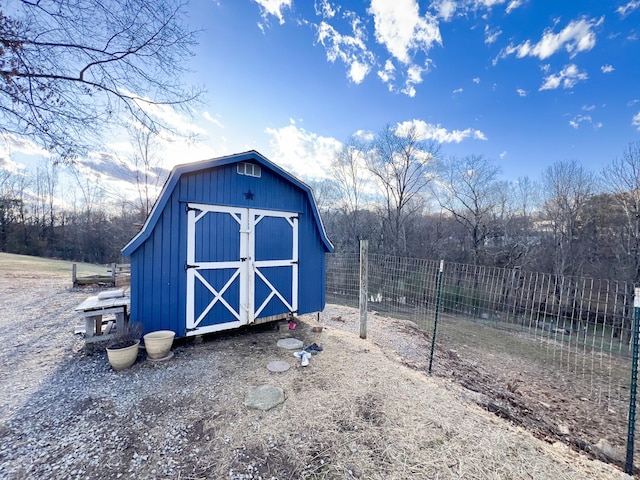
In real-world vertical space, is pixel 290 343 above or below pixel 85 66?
below

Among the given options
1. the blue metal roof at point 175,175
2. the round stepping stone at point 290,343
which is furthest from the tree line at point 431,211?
the round stepping stone at point 290,343

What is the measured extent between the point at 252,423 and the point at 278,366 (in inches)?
42.7

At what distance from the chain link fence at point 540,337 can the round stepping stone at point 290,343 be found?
7.48 feet

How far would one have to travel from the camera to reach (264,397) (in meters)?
2.68

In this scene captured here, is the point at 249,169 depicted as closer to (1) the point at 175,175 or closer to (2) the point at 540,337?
(1) the point at 175,175

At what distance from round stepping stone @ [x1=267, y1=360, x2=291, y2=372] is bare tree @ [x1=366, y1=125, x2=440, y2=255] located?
14661mm

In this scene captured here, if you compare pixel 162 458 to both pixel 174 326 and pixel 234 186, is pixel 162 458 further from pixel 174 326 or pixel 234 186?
pixel 234 186

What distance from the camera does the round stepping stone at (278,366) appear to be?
130 inches

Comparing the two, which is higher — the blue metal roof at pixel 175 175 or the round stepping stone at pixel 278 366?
the blue metal roof at pixel 175 175

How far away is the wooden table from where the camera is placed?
139 inches

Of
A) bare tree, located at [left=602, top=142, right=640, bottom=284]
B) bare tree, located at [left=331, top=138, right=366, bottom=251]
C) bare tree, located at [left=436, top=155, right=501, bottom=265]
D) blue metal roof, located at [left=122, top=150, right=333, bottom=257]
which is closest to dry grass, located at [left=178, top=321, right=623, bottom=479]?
blue metal roof, located at [left=122, top=150, right=333, bottom=257]

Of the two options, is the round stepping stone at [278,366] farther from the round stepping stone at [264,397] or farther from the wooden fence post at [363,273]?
the wooden fence post at [363,273]

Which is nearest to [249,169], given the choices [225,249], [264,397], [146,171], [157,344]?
[225,249]

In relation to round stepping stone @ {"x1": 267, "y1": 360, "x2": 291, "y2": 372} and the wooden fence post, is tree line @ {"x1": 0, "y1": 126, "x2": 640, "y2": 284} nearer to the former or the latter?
round stepping stone @ {"x1": 267, "y1": 360, "x2": 291, "y2": 372}
